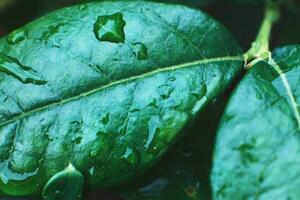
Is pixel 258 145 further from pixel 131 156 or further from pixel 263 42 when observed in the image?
pixel 263 42

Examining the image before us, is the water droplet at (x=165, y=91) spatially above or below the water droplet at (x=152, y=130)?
above

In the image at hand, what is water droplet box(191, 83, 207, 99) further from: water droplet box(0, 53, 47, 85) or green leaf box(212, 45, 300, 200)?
water droplet box(0, 53, 47, 85)

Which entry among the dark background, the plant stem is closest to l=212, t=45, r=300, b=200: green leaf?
the plant stem

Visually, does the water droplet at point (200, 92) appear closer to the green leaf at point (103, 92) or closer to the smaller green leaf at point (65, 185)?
the green leaf at point (103, 92)

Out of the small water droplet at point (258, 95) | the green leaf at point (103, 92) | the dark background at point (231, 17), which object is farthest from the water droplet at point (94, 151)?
the dark background at point (231, 17)

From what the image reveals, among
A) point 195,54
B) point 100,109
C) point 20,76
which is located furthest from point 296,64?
point 20,76

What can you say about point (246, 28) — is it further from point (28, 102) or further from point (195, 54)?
point (28, 102)

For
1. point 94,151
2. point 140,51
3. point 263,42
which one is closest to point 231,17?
point 263,42
